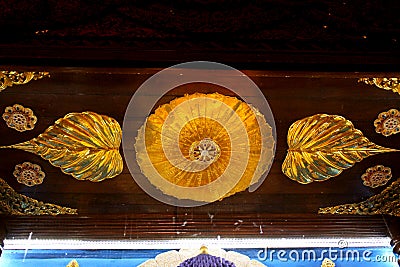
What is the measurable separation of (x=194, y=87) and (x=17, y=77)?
30.2 inches

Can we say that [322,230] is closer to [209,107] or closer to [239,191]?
[239,191]

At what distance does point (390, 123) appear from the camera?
7.62ft

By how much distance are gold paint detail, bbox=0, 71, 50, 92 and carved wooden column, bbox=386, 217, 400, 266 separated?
2.09 m

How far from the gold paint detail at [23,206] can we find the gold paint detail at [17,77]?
0.72m

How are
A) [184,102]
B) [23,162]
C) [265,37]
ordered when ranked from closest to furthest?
[265,37]
[184,102]
[23,162]

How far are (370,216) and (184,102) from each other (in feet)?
4.58

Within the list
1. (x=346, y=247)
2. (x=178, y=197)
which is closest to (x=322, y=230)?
(x=346, y=247)

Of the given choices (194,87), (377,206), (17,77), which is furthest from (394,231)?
(17,77)

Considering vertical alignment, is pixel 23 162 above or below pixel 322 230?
above

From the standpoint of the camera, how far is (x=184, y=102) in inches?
86.8

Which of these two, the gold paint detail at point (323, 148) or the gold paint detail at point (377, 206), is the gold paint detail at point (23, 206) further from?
the gold paint detail at point (377, 206)

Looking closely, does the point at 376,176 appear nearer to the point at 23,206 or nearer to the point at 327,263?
the point at 327,263

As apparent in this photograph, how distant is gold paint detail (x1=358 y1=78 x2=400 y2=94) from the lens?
2.13 metres

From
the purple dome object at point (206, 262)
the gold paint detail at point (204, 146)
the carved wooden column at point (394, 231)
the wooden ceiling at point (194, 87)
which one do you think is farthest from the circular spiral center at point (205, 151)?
the carved wooden column at point (394, 231)
